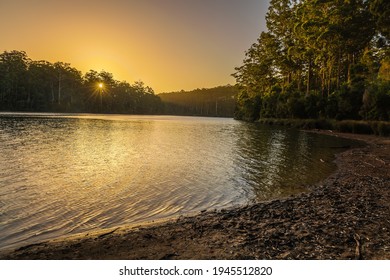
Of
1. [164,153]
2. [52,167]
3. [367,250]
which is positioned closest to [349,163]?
[164,153]

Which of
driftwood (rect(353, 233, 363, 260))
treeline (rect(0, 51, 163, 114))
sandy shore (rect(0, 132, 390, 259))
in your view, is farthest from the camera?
treeline (rect(0, 51, 163, 114))

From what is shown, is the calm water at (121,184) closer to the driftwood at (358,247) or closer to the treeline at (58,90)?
the driftwood at (358,247)

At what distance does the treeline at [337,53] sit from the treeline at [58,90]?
284ft

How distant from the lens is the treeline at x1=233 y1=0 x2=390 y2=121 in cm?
3647

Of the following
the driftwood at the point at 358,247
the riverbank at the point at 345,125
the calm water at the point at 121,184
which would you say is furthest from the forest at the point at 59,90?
the driftwood at the point at 358,247

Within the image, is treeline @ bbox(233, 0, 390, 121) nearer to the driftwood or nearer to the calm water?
the calm water

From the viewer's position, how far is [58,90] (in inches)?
5285

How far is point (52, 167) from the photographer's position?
47.7 feet

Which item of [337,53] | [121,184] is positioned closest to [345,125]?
[337,53]

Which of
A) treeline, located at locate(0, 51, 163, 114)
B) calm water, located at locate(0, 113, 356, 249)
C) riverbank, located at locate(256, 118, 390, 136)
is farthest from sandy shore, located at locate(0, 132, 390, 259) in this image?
treeline, located at locate(0, 51, 163, 114)

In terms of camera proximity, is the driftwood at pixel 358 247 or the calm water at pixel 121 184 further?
the calm water at pixel 121 184

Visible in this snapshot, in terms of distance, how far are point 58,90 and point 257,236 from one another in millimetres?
146187

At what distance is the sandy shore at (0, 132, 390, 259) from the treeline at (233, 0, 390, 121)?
26793 millimetres

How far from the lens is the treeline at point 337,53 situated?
3647 centimetres
